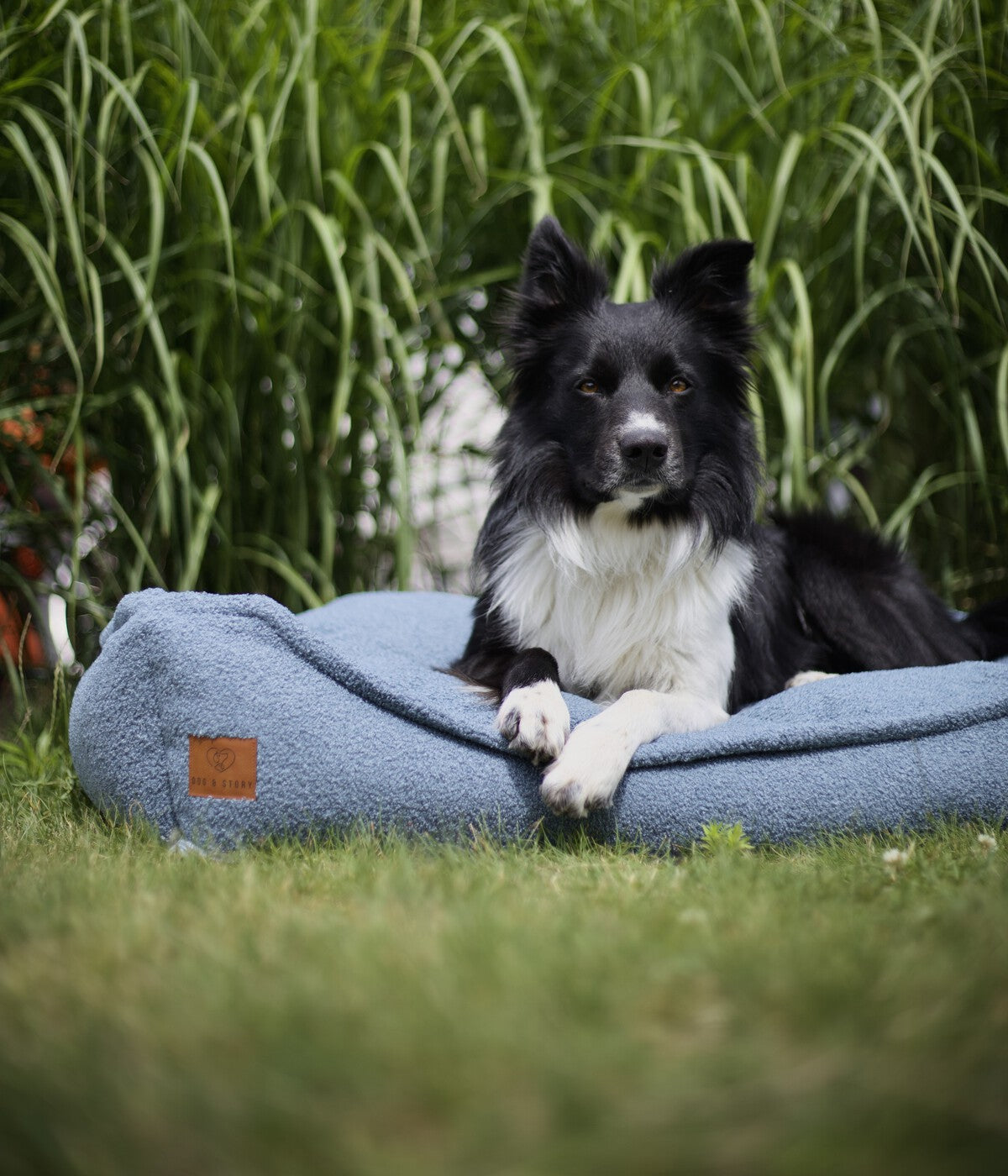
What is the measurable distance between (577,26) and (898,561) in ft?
7.83

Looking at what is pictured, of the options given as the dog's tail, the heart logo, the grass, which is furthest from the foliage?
the dog's tail

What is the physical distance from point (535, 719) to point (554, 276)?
49.1 inches

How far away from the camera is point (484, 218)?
408cm

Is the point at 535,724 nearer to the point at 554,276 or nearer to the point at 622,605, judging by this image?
the point at 622,605

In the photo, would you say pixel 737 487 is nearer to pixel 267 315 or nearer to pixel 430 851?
pixel 430 851

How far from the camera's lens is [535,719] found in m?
2.30

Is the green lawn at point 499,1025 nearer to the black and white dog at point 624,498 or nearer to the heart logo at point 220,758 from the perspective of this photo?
the heart logo at point 220,758

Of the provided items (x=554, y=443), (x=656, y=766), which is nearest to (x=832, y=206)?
(x=554, y=443)

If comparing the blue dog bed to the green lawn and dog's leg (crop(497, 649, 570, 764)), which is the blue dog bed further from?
the green lawn

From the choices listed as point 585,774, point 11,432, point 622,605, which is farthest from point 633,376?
point 11,432

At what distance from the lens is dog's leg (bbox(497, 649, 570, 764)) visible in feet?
7.54

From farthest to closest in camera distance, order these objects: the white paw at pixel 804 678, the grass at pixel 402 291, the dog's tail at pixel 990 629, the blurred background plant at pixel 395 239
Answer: the blurred background plant at pixel 395 239 → the dog's tail at pixel 990 629 → the white paw at pixel 804 678 → the grass at pixel 402 291

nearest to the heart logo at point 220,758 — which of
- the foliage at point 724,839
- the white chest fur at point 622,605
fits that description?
the white chest fur at point 622,605

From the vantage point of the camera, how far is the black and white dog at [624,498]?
8.90 ft
